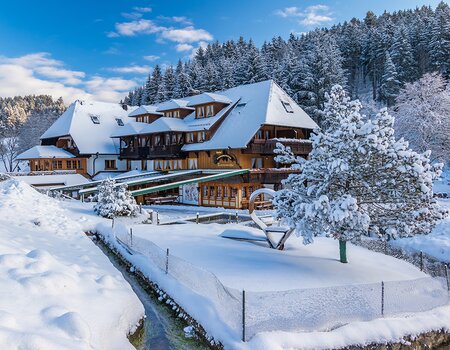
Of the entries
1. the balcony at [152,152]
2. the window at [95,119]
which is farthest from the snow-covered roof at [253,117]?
the window at [95,119]

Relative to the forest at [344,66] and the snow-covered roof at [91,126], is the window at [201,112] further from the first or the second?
the snow-covered roof at [91,126]

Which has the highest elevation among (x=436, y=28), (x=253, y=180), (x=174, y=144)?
(x=436, y=28)

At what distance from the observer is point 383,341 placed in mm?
9195

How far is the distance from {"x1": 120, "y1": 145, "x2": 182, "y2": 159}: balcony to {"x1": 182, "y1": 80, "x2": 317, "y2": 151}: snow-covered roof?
1.08 metres

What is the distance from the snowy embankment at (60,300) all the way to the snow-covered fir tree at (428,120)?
36.5 meters

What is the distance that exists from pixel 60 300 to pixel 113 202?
1618cm

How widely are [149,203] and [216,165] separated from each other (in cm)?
794

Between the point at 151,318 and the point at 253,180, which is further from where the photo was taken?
the point at 253,180

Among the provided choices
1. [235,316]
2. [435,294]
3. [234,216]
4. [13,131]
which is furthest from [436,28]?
[13,131]

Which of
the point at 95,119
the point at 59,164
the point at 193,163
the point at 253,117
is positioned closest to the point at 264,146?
the point at 253,117

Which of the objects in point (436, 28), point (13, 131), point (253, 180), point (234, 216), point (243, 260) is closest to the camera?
point (243, 260)

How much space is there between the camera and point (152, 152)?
42188mm

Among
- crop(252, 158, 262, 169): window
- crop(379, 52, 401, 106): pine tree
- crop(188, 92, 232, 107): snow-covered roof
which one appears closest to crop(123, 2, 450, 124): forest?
crop(379, 52, 401, 106): pine tree

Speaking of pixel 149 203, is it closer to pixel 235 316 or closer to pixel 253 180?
pixel 253 180
